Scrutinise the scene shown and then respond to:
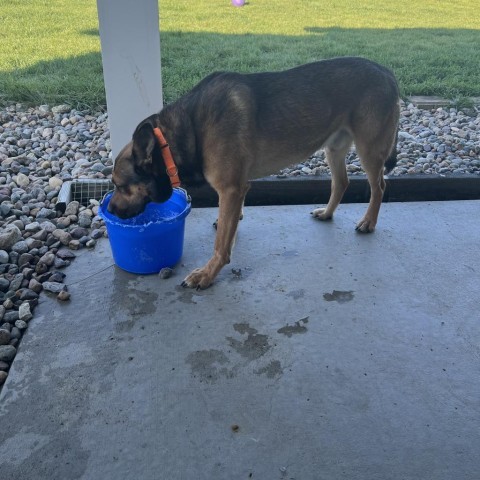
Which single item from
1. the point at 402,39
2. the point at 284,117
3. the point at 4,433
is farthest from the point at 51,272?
the point at 402,39

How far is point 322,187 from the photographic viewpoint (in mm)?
4473

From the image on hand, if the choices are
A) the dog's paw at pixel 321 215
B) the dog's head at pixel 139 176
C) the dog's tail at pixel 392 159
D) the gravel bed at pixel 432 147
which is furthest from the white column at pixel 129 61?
the dog's tail at pixel 392 159

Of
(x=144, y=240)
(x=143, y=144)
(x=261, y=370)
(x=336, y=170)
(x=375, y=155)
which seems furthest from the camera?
(x=336, y=170)

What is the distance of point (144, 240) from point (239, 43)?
594 cm

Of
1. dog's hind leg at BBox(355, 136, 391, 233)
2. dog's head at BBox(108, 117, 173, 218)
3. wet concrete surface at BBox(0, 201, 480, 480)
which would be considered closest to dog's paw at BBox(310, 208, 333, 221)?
dog's hind leg at BBox(355, 136, 391, 233)

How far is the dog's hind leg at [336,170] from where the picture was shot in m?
3.73

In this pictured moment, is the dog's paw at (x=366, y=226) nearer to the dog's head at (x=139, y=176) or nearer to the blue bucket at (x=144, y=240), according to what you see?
the blue bucket at (x=144, y=240)

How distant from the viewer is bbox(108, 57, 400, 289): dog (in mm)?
2980

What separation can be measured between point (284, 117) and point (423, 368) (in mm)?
1776

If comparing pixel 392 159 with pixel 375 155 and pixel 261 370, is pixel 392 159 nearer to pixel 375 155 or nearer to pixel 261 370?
pixel 375 155

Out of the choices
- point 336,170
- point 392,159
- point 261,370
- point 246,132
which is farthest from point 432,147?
point 261,370

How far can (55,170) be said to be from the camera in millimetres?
4492

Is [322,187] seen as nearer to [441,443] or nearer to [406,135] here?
[406,135]

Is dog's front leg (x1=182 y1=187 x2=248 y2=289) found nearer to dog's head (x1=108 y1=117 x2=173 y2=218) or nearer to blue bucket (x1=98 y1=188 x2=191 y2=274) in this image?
blue bucket (x1=98 y1=188 x2=191 y2=274)
